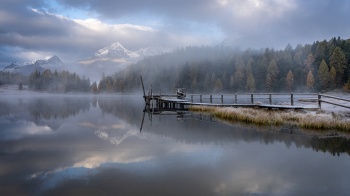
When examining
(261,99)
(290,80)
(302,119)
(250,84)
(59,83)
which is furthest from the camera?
(59,83)

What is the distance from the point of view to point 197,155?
36.7 feet

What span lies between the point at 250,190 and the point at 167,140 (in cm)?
775

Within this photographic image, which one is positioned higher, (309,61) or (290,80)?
(309,61)

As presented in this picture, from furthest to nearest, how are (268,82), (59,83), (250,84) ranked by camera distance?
(59,83) < (250,84) < (268,82)

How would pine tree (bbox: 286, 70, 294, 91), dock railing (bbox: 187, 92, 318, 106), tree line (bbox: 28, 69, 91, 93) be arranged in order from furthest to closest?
tree line (bbox: 28, 69, 91, 93)
pine tree (bbox: 286, 70, 294, 91)
dock railing (bbox: 187, 92, 318, 106)

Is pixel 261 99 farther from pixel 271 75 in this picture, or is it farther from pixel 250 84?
pixel 271 75

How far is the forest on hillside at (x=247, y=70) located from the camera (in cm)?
10431

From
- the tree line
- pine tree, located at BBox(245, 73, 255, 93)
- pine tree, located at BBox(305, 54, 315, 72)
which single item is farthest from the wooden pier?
the tree line

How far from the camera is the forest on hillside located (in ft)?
342

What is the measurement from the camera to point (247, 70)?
130 meters

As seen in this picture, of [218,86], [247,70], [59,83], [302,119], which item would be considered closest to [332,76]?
[247,70]

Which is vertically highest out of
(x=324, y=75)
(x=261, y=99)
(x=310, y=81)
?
(x=324, y=75)

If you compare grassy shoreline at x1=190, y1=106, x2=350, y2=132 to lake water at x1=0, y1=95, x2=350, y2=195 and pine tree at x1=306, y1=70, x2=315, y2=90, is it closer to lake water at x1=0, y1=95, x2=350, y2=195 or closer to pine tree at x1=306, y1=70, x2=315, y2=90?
lake water at x1=0, y1=95, x2=350, y2=195

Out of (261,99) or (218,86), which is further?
(218,86)
